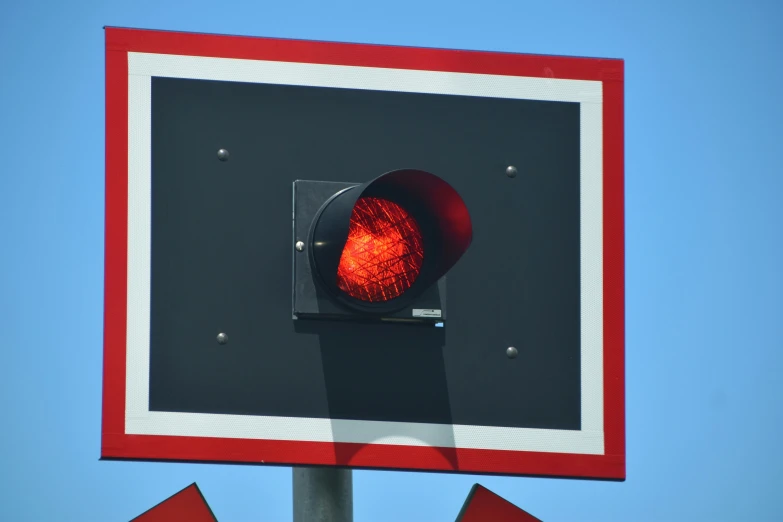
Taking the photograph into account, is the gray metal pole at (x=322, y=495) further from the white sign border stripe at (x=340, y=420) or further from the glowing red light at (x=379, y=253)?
the glowing red light at (x=379, y=253)

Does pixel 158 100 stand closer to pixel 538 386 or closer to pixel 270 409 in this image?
pixel 270 409

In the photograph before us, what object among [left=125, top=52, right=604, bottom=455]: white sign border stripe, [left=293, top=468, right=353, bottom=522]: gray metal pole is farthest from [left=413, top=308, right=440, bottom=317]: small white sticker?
[left=293, top=468, right=353, bottom=522]: gray metal pole

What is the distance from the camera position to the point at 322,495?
391 centimetres

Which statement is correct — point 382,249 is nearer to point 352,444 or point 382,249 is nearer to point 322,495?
point 352,444

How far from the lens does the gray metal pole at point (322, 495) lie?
3885mm

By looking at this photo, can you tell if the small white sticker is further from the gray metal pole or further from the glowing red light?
the gray metal pole

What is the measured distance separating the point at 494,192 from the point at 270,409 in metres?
0.92

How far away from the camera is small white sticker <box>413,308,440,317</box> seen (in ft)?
12.4

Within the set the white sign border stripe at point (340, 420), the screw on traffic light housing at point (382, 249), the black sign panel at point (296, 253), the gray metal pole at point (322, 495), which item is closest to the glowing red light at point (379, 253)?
the screw on traffic light housing at point (382, 249)

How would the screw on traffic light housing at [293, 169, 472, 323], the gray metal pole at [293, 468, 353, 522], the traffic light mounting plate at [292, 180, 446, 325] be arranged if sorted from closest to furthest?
the screw on traffic light housing at [293, 169, 472, 323]
the traffic light mounting plate at [292, 180, 446, 325]
the gray metal pole at [293, 468, 353, 522]

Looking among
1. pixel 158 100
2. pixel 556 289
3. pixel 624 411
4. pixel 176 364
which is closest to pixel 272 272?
pixel 176 364

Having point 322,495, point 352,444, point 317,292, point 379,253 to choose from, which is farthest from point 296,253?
point 322,495

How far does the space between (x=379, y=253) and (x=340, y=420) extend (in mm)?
495

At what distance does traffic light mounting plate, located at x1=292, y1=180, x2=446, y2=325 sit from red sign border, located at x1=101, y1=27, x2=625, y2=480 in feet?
1.20
